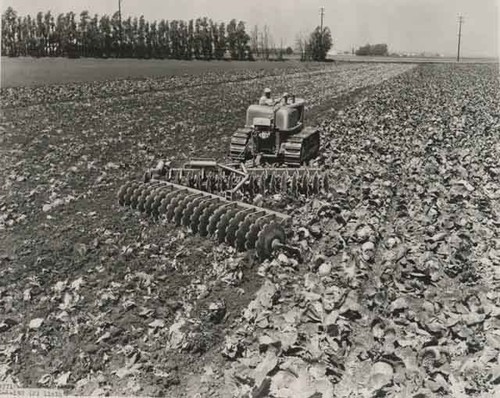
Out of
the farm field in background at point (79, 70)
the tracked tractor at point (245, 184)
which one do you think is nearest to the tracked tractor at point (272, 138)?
the tracked tractor at point (245, 184)

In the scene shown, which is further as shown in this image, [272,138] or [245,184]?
[272,138]

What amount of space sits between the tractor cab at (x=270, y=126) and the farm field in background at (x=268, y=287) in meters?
1.11

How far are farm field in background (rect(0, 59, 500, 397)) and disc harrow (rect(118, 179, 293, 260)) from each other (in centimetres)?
20

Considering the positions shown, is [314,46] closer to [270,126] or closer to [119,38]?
[119,38]

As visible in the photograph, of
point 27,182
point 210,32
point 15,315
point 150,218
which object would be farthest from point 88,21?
point 15,315

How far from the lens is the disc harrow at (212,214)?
639cm

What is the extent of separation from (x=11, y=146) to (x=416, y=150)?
8.20 m

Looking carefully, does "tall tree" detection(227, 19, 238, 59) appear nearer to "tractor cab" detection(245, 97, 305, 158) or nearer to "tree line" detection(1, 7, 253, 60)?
"tree line" detection(1, 7, 253, 60)

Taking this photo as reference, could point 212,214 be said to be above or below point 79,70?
below

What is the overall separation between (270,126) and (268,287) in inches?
186

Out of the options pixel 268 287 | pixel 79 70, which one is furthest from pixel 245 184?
pixel 79 70

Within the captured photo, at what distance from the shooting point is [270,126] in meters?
9.82

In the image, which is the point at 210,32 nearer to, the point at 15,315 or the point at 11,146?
the point at 11,146

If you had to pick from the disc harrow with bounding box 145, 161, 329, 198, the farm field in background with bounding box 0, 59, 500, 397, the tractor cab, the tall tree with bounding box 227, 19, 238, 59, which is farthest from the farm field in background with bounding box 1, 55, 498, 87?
the disc harrow with bounding box 145, 161, 329, 198
